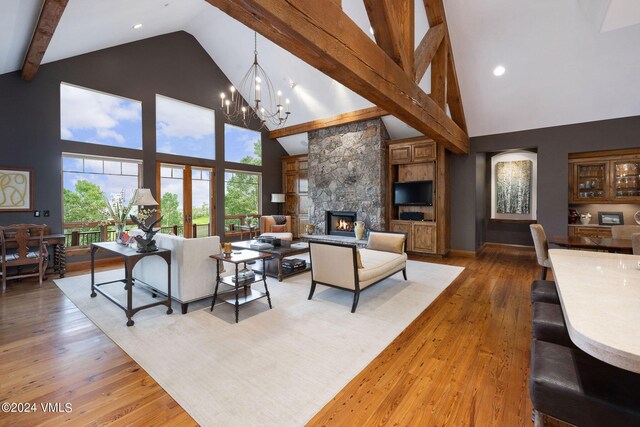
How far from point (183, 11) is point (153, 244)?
5122 millimetres

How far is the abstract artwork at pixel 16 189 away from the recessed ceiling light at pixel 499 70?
848 cm

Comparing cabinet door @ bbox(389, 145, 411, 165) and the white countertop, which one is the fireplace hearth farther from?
Answer: the white countertop

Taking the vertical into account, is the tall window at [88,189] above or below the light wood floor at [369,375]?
above

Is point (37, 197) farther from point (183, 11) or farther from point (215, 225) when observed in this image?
point (183, 11)

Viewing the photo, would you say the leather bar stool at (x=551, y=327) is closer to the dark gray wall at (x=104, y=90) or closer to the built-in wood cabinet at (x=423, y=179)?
the built-in wood cabinet at (x=423, y=179)

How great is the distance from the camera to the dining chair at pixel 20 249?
163 inches

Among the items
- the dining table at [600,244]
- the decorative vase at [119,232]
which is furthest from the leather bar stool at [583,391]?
the decorative vase at [119,232]

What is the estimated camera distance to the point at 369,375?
7.14ft

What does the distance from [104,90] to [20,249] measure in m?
3.35

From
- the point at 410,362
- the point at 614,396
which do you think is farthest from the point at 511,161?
the point at 614,396

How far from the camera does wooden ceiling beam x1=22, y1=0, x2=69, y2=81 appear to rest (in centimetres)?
297

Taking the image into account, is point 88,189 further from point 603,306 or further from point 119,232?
point 603,306

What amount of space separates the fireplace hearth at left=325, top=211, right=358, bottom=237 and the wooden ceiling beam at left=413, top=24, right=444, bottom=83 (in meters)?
4.16

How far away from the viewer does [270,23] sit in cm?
184
